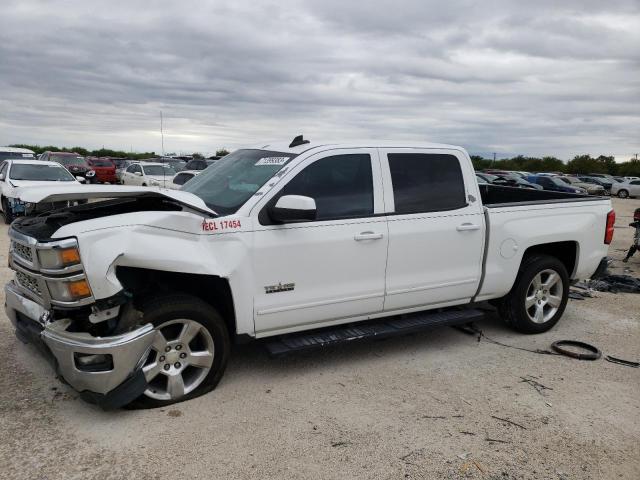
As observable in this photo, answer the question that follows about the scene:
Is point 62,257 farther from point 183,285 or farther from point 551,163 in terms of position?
point 551,163

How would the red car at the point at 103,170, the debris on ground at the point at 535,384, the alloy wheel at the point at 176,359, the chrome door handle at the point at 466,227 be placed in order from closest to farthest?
the alloy wheel at the point at 176,359 → the debris on ground at the point at 535,384 → the chrome door handle at the point at 466,227 → the red car at the point at 103,170

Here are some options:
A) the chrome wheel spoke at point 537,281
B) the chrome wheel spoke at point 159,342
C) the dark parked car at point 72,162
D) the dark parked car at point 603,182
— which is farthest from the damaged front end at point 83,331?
the dark parked car at point 603,182

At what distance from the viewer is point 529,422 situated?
12.6 ft

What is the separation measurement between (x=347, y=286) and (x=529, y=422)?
5.42ft

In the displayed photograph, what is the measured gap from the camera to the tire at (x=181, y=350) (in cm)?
374

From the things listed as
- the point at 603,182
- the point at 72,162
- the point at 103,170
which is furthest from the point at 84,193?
the point at 603,182

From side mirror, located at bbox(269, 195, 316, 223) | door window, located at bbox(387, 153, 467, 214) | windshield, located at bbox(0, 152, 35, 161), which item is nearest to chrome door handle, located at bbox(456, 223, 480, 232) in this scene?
door window, located at bbox(387, 153, 467, 214)

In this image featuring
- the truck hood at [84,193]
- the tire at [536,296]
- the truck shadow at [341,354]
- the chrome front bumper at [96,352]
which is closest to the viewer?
the chrome front bumper at [96,352]

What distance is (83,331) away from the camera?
11.9 ft

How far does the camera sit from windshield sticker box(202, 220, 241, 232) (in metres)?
3.85

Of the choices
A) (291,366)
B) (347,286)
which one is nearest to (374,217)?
(347,286)

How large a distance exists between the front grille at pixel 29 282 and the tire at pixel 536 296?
4.31 metres

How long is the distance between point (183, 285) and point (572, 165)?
67374 mm

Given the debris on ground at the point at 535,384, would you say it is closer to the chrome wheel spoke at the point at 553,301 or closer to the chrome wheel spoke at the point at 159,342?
the chrome wheel spoke at the point at 553,301
